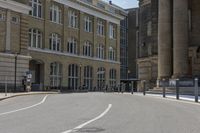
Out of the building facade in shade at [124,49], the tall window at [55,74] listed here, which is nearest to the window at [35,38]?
the tall window at [55,74]

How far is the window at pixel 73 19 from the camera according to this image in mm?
79250

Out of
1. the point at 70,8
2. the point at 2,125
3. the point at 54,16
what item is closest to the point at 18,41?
the point at 54,16

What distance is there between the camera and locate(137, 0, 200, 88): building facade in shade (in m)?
46.8

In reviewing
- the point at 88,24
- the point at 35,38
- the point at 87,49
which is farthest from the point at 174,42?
the point at 88,24

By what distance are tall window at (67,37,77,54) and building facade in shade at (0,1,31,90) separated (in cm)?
2342

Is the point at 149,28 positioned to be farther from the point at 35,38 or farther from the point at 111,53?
the point at 111,53

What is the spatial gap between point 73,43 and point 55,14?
775 centimetres

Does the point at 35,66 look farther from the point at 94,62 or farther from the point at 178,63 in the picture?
the point at 178,63

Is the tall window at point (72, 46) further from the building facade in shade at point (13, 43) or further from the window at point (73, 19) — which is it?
the building facade in shade at point (13, 43)

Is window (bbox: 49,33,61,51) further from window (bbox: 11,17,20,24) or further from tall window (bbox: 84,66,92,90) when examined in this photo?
window (bbox: 11,17,20,24)

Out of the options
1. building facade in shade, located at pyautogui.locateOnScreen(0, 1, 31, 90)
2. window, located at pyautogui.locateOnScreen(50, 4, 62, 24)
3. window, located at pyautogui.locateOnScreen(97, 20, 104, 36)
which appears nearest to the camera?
building facade in shade, located at pyautogui.locateOnScreen(0, 1, 31, 90)

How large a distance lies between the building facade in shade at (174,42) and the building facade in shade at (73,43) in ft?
57.7

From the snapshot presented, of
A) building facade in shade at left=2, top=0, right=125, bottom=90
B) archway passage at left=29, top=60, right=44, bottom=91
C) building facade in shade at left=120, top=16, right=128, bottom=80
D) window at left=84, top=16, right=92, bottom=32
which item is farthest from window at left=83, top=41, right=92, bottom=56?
building facade in shade at left=120, top=16, right=128, bottom=80

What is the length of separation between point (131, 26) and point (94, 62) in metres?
33.8
